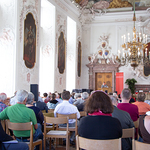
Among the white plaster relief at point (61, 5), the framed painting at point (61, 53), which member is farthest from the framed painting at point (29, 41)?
the white plaster relief at point (61, 5)

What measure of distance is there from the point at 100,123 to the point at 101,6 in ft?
59.1

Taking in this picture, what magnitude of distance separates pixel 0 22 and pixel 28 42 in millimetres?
1646

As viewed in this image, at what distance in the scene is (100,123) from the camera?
2.98 metres

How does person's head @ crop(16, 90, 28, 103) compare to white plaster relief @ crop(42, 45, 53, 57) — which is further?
white plaster relief @ crop(42, 45, 53, 57)

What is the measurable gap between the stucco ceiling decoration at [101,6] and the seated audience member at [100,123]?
1651 cm

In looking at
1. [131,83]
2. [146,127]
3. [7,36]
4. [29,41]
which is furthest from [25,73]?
[131,83]

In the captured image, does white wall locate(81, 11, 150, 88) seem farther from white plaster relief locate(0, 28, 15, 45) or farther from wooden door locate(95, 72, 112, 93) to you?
white plaster relief locate(0, 28, 15, 45)

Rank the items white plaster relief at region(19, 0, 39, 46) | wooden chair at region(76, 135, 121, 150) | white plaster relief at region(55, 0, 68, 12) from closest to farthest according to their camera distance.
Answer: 1. wooden chair at region(76, 135, 121, 150)
2. white plaster relief at region(19, 0, 39, 46)
3. white plaster relief at region(55, 0, 68, 12)

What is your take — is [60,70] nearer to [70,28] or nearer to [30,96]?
[70,28]

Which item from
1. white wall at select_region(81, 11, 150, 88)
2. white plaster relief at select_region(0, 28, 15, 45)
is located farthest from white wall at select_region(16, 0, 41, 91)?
white wall at select_region(81, 11, 150, 88)

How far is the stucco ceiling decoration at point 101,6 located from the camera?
18.7 metres

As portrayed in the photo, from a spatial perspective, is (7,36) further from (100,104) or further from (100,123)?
(100,123)

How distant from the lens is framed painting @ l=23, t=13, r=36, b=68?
1077 cm

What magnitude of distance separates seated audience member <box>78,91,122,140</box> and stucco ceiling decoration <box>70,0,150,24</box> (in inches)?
650
